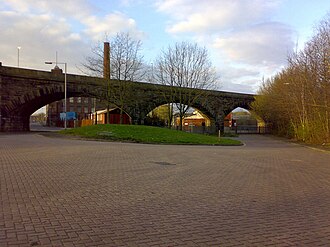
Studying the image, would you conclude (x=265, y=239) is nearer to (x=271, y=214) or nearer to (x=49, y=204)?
(x=271, y=214)

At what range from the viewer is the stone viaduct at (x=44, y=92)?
36.2 m

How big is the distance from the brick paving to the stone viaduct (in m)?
26.8

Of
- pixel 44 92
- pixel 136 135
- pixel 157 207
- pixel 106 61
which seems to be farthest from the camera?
pixel 106 61

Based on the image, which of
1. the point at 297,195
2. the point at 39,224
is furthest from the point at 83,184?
the point at 297,195

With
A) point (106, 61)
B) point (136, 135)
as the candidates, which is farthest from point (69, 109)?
point (136, 135)

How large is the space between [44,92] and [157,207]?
114 feet

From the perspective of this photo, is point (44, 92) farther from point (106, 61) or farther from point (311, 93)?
point (311, 93)

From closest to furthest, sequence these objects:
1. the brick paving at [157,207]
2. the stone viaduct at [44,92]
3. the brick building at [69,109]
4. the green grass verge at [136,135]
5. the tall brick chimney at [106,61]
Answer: the brick paving at [157,207]
the green grass verge at [136,135]
the stone viaduct at [44,92]
the tall brick chimney at [106,61]
the brick building at [69,109]

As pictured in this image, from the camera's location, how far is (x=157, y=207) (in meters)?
6.65

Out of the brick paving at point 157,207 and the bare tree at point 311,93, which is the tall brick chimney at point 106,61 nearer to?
the bare tree at point 311,93

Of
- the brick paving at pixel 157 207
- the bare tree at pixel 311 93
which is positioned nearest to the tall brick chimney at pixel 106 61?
the bare tree at pixel 311 93

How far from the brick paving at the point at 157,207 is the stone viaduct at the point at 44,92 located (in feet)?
88.0

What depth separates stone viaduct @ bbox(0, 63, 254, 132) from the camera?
36.2 metres

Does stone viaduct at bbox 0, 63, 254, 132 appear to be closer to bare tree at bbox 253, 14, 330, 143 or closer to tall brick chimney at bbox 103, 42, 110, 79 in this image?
tall brick chimney at bbox 103, 42, 110, 79
